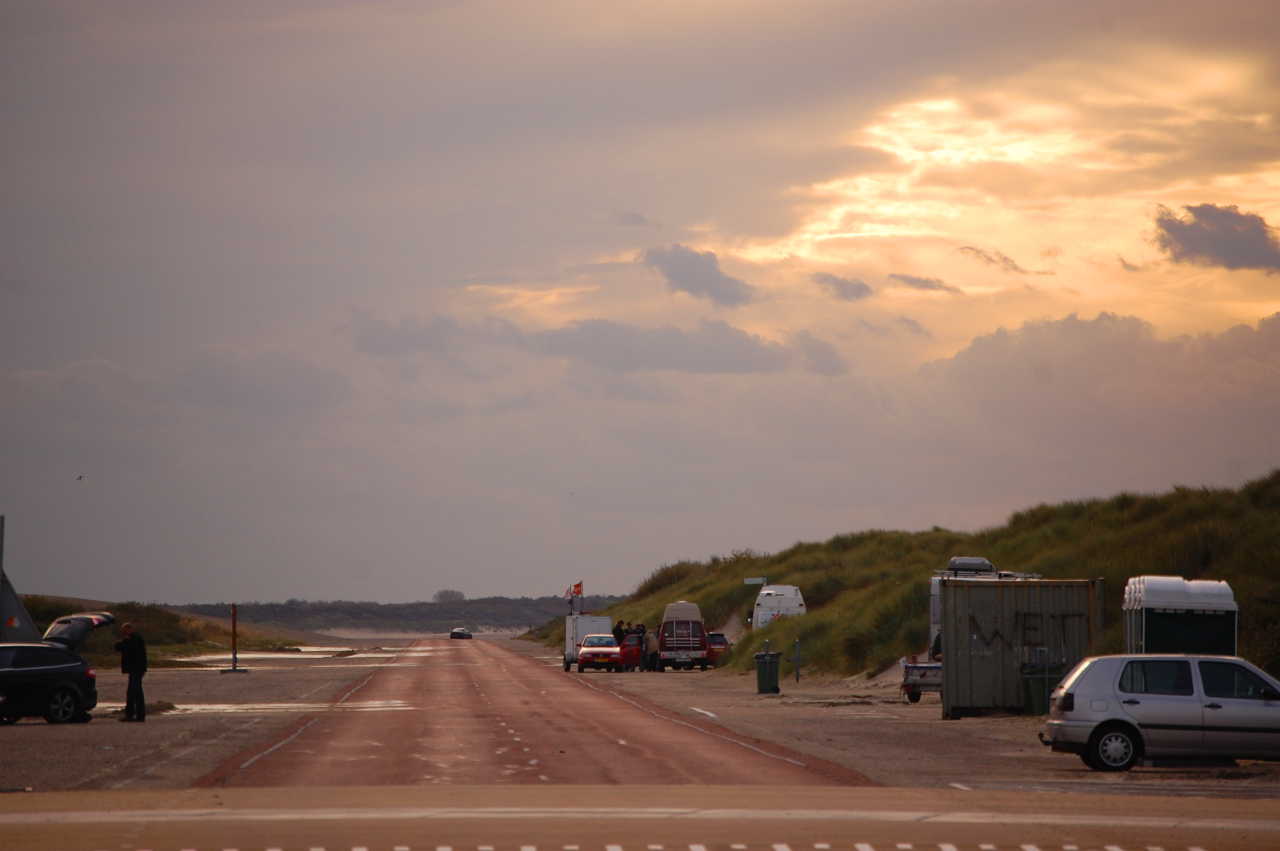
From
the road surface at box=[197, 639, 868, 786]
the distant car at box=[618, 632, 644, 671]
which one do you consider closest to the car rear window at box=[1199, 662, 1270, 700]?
the road surface at box=[197, 639, 868, 786]

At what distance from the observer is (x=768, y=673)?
45938 mm

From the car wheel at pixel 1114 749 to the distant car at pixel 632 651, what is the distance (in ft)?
154

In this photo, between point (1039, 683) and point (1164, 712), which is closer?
point (1164, 712)

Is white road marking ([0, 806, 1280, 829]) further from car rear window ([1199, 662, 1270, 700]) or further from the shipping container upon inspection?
the shipping container

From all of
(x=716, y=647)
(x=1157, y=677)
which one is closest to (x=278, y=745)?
(x=1157, y=677)

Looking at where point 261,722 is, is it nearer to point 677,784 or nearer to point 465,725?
point 465,725

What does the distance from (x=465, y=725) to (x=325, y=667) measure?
43.3 meters

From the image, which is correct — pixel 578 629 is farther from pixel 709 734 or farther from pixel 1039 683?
pixel 709 734

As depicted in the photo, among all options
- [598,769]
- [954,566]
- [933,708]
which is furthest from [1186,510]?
[598,769]

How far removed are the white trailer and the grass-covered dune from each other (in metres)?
7.68

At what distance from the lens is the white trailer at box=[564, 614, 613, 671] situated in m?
71.0

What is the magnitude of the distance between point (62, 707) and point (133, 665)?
2.13 m

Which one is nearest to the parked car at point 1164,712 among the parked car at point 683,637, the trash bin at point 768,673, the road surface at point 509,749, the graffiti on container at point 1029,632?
the road surface at point 509,749

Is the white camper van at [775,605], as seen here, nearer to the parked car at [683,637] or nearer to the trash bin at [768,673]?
the parked car at [683,637]
